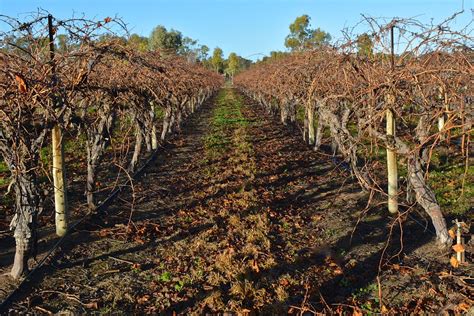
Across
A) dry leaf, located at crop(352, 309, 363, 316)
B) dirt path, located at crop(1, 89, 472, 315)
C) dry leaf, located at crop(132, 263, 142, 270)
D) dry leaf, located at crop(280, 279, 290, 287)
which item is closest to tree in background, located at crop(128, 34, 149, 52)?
dirt path, located at crop(1, 89, 472, 315)

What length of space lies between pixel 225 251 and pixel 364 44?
11.0 ft

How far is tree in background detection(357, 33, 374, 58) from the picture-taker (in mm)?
5584

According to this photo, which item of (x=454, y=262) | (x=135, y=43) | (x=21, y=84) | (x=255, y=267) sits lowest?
(x=255, y=267)

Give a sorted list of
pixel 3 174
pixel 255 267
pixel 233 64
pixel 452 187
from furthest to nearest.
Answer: pixel 233 64
pixel 3 174
pixel 452 187
pixel 255 267

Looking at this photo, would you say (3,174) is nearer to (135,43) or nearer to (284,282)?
(135,43)

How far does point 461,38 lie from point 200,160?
8.31 meters

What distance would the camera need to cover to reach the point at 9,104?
429 cm

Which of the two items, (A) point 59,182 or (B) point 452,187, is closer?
(A) point 59,182

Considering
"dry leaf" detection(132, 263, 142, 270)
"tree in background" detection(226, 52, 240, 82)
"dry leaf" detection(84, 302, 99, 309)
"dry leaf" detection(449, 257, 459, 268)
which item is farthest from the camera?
"tree in background" detection(226, 52, 240, 82)

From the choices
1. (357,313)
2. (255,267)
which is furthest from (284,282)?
(357,313)

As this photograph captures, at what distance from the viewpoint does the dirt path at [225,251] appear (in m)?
4.46

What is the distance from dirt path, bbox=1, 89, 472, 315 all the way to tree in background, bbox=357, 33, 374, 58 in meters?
2.00

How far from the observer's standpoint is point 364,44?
19.7ft

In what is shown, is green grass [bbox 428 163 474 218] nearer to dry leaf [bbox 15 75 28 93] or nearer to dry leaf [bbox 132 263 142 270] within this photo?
dry leaf [bbox 132 263 142 270]
